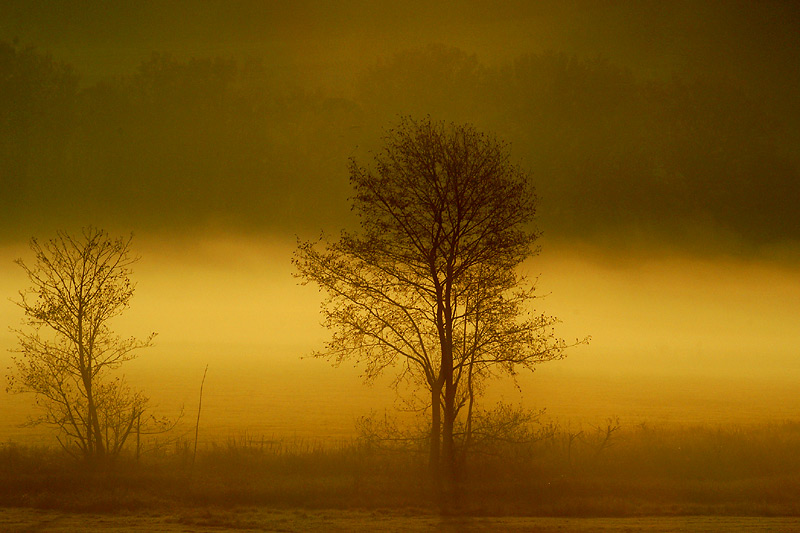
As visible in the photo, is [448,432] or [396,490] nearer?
[396,490]

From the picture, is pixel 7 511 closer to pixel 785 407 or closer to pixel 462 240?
pixel 462 240

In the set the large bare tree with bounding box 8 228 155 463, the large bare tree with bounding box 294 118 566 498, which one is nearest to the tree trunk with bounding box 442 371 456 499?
the large bare tree with bounding box 294 118 566 498

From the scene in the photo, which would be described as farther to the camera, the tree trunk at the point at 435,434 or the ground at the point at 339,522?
the tree trunk at the point at 435,434

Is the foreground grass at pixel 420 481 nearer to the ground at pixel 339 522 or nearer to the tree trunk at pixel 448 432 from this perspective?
the tree trunk at pixel 448 432

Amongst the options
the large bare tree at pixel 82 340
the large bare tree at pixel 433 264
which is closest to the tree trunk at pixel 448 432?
the large bare tree at pixel 433 264

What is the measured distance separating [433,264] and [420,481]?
568 centimetres

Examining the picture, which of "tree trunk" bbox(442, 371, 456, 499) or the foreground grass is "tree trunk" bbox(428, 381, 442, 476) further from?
the foreground grass

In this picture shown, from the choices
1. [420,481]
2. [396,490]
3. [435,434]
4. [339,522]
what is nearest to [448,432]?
[435,434]

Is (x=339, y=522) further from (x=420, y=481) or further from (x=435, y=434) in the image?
(x=435, y=434)

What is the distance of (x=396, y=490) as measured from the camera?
69.4 feet

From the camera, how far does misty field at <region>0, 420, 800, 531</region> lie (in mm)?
18203

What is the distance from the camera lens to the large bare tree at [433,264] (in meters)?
22.6

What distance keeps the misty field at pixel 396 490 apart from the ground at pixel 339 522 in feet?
0.13

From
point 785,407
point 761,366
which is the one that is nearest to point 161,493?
point 785,407
